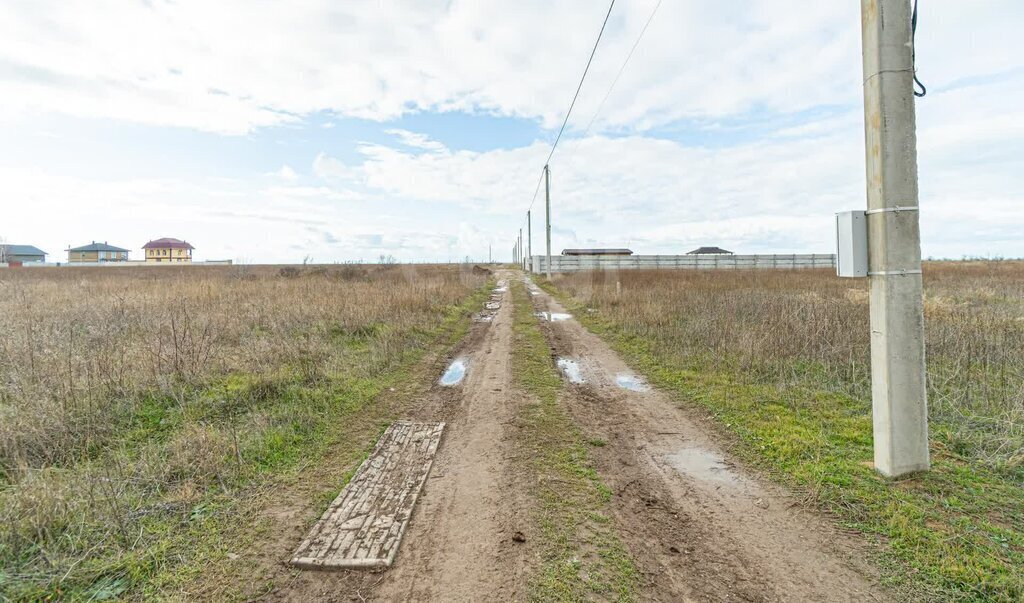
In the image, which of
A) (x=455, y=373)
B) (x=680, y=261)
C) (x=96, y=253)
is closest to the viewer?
(x=455, y=373)

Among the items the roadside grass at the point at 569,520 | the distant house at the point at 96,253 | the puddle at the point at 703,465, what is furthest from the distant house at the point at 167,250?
the puddle at the point at 703,465

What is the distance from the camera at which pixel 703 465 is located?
4.11 meters

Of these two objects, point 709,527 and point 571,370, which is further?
point 571,370

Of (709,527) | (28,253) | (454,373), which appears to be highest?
(28,253)

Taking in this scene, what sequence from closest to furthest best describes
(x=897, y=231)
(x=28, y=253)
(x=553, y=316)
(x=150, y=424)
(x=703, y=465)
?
(x=897, y=231), (x=703, y=465), (x=150, y=424), (x=553, y=316), (x=28, y=253)

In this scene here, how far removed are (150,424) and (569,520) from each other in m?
4.70

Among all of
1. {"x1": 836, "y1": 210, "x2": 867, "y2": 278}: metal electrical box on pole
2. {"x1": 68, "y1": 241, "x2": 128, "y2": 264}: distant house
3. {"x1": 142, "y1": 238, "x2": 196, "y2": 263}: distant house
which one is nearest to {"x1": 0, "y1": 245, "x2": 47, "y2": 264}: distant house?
{"x1": 68, "y1": 241, "x2": 128, "y2": 264}: distant house

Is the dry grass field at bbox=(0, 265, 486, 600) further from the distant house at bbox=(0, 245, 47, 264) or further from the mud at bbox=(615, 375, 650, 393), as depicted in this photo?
the distant house at bbox=(0, 245, 47, 264)

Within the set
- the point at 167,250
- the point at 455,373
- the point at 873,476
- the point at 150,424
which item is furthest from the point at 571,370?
the point at 167,250

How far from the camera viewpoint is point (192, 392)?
19.0 feet

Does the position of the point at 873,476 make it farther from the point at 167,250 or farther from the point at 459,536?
the point at 167,250

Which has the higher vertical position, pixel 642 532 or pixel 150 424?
pixel 150 424

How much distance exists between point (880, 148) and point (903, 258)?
867mm

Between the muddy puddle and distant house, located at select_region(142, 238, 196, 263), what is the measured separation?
103 meters
